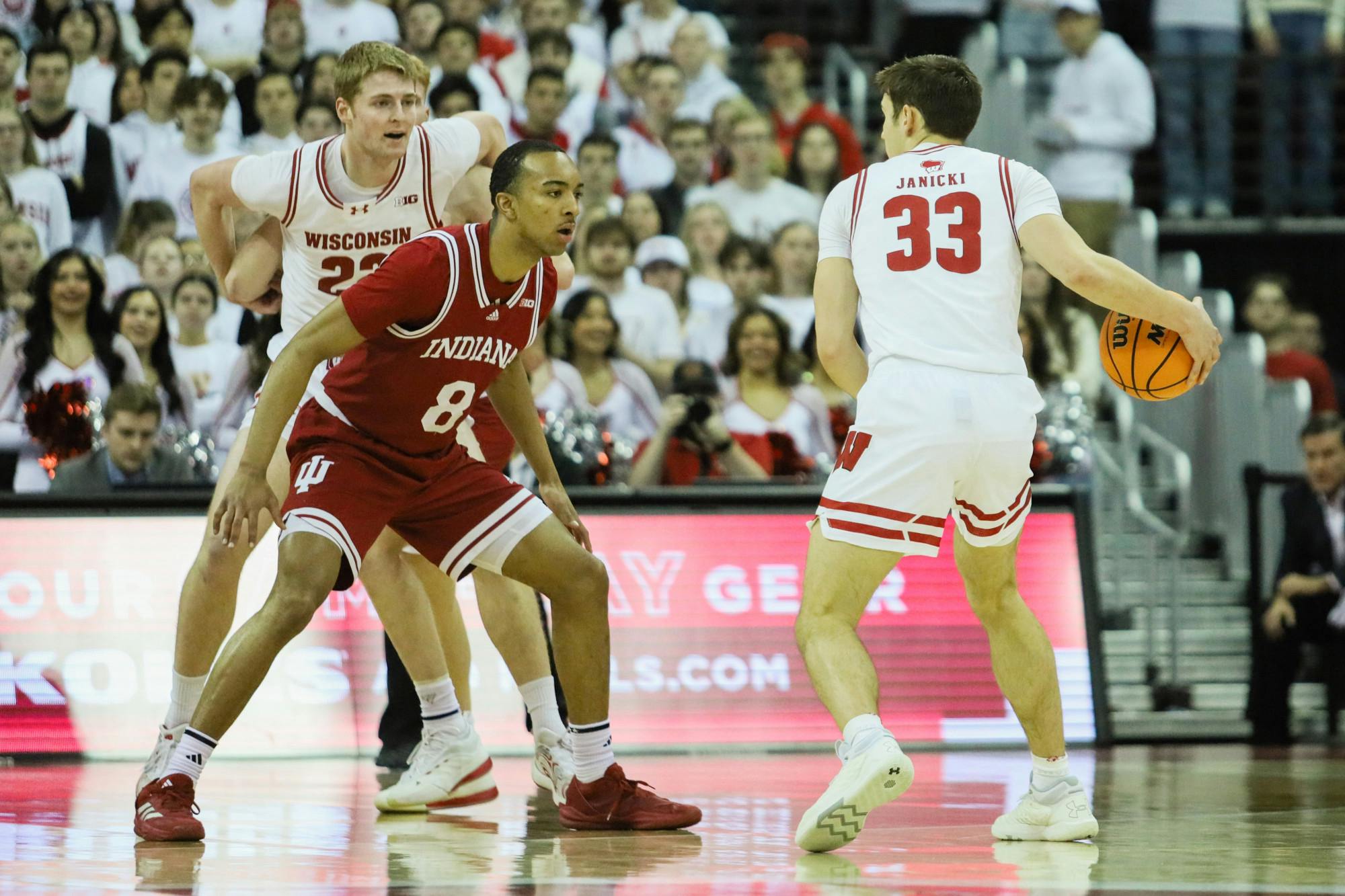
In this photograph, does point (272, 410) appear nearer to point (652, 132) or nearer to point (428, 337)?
point (428, 337)

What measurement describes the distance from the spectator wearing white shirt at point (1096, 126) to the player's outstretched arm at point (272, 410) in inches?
338

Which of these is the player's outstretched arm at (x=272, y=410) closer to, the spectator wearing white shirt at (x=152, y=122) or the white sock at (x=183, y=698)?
the white sock at (x=183, y=698)

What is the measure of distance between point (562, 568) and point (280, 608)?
85 cm

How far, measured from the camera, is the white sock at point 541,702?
6.40 meters

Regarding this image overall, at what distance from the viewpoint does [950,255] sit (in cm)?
521

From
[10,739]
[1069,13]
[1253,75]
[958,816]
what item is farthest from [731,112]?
[958,816]

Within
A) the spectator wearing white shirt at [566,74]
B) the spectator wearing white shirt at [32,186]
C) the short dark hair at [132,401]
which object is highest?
the spectator wearing white shirt at [566,74]

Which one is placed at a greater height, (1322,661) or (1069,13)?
(1069,13)

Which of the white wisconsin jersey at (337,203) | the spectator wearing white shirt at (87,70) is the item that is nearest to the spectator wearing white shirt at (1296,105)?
the spectator wearing white shirt at (87,70)

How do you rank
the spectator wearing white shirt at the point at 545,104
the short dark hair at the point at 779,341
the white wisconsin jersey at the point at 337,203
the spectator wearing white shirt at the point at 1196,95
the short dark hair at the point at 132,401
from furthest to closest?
the spectator wearing white shirt at the point at 1196,95 < the spectator wearing white shirt at the point at 545,104 < the short dark hair at the point at 779,341 < the short dark hair at the point at 132,401 < the white wisconsin jersey at the point at 337,203

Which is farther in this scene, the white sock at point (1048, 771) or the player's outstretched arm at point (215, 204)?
the player's outstretched arm at point (215, 204)

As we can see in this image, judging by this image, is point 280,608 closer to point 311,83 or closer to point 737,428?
point 737,428

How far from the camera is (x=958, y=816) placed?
20.0ft

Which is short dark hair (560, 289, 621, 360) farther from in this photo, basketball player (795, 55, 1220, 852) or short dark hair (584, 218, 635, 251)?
basketball player (795, 55, 1220, 852)
